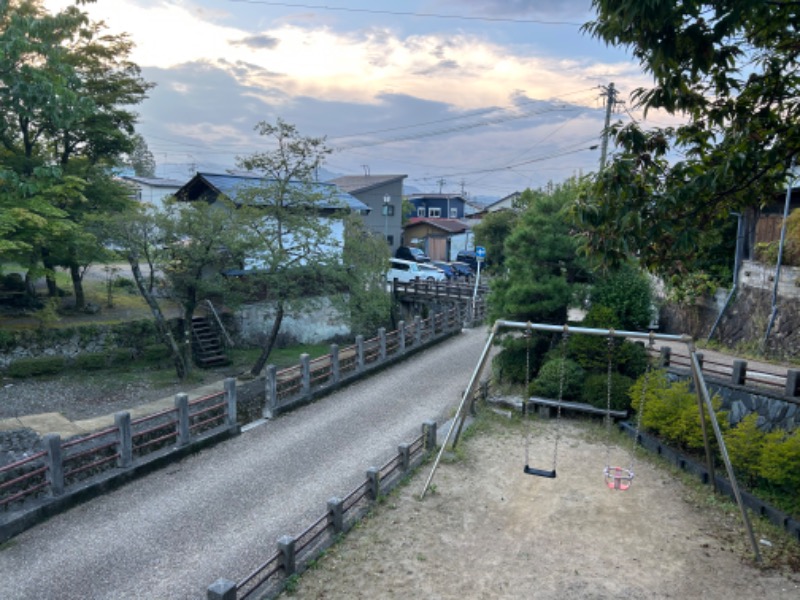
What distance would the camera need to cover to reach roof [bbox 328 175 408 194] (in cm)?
4153

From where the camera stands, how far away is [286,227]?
18406mm

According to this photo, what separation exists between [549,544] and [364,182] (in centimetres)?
3781

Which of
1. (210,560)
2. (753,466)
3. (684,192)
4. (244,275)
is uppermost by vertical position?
(684,192)

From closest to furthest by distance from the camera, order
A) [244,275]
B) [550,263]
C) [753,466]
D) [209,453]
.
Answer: [753,466]
[209,453]
[550,263]
[244,275]

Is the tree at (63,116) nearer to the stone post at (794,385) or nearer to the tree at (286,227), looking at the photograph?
the tree at (286,227)

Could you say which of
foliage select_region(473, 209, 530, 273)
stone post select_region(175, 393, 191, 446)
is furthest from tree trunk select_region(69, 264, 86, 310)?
foliage select_region(473, 209, 530, 273)

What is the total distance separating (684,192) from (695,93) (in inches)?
63.1

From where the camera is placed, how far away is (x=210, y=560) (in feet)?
27.4

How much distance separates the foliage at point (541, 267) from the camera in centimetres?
1595

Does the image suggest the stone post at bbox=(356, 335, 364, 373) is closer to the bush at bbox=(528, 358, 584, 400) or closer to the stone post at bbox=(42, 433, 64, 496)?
the bush at bbox=(528, 358, 584, 400)

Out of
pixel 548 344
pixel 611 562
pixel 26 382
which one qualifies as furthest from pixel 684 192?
pixel 26 382

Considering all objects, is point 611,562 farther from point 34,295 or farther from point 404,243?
point 404,243

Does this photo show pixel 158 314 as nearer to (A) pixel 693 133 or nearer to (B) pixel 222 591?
(B) pixel 222 591

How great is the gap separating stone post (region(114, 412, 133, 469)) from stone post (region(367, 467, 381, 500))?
Answer: 16.0 ft
